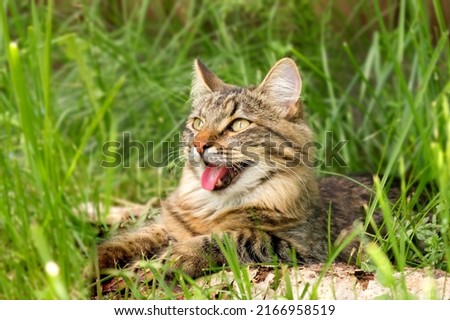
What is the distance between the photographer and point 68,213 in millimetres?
4215

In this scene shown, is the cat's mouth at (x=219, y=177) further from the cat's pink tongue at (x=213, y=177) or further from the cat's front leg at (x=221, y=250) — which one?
the cat's front leg at (x=221, y=250)

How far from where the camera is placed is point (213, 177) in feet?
13.0

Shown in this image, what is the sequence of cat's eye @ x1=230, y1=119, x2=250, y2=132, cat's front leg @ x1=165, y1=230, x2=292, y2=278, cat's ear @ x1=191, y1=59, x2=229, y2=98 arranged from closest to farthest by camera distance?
1. cat's front leg @ x1=165, y1=230, x2=292, y2=278
2. cat's eye @ x1=230, y1=119, x2=250, y2=132
3. cat's ear @ x1=191, y1=59, x2=229, y2=98

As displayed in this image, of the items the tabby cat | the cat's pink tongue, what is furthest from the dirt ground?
the cat's pink tongue

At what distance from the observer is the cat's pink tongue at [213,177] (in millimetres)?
3945

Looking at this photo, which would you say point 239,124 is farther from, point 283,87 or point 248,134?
point 283,87

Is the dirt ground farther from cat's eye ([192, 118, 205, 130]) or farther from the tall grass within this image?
cat's eye ([192, 118, 205, 130])

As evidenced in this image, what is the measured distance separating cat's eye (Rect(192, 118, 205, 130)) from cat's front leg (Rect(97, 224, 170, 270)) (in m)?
0.55

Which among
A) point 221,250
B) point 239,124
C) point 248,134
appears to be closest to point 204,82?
point 239,124

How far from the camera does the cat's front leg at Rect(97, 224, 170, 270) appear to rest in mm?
3861

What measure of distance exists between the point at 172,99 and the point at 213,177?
5.18ft

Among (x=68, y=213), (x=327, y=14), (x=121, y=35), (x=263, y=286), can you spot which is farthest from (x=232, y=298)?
(x=121, y=35)

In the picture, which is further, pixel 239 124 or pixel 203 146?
pixel 239 124
